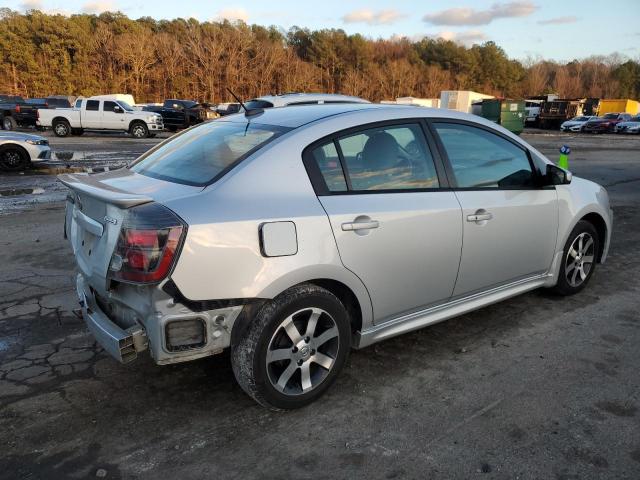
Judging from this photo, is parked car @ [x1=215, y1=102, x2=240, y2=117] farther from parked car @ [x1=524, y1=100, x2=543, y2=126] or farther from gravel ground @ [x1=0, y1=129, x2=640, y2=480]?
parked car @ [x1=524, y1=100, x2=543, y2=126]

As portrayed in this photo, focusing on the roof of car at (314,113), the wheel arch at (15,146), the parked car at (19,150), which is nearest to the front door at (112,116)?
the parked car at (19,150)

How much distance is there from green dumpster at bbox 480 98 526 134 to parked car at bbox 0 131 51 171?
92.4 feet

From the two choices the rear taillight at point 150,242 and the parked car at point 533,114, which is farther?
the parked car at point 533,114

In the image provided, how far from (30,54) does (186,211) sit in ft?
240

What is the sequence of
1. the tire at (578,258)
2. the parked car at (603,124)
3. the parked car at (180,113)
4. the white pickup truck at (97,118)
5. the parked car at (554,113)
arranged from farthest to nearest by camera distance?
the parked car at (554,113), the parked car at (603,124), the parked car at (180,113), the white pickup truck at (97,118), the tire at (578,258)

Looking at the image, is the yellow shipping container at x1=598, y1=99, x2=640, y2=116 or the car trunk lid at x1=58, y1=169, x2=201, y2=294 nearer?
the car trunk lid at x1=58, y1=169, x2=201, y2=294

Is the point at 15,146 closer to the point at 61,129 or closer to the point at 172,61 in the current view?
the point at 61,129

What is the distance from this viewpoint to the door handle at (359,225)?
2904mm

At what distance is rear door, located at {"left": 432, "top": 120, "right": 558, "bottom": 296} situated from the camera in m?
3.52

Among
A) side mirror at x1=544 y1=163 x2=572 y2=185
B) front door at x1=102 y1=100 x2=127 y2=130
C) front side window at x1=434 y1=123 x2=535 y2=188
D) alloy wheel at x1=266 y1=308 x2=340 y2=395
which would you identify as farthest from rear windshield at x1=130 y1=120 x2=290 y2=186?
front door at x1=102 y1=100 x2=127 y2=130

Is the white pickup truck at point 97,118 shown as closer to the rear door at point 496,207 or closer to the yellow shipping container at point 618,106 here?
the rear door at point 496,207

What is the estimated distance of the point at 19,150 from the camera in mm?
12750

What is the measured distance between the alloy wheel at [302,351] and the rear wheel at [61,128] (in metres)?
25.9

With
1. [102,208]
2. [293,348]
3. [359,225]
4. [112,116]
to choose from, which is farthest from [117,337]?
[112,116]
